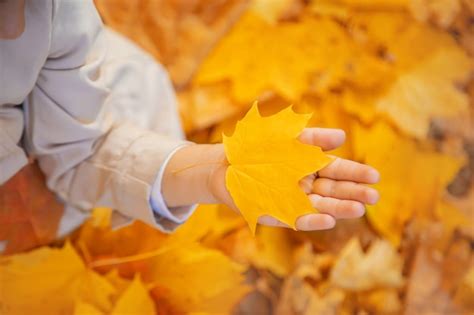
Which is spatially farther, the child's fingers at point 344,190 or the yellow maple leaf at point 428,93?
the yellow maple leaf at point 428,93

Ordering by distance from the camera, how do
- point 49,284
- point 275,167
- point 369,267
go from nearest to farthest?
point 275,167, point 49,284, point 369,267

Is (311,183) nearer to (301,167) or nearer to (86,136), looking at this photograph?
(301,167)

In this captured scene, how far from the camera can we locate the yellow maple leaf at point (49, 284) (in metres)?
0.48

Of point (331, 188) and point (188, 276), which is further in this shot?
point (188, 276)

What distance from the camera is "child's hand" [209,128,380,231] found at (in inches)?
16.2

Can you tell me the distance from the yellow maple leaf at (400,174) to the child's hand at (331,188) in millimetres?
178

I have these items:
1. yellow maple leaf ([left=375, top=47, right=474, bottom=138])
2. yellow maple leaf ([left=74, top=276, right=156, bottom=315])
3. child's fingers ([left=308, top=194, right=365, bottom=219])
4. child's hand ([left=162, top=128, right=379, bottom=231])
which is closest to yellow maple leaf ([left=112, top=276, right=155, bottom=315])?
yellow maple leaf ([left=74, top=276, right=156, bottom=315])

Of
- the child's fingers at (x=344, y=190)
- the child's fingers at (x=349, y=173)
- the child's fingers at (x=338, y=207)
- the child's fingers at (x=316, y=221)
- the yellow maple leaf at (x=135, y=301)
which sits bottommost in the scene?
the yellow maple leaf at (x=135, y=301)

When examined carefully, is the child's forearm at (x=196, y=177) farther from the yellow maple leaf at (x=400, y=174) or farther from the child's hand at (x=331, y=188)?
the yellow maple leaf at (x=400, y=174)

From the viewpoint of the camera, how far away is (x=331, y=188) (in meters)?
0.42

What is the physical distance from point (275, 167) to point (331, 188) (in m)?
0.04

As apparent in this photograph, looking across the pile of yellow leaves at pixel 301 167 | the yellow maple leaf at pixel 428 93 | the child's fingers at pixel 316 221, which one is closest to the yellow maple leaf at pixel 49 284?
the pile of yellow leaves at pixel 301 167

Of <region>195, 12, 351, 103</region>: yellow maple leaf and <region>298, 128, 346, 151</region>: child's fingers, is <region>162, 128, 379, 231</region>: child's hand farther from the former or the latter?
<region>195, 12, 351, 103</region>: yellow maple leaf

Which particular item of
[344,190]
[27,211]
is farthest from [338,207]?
[27,211]
